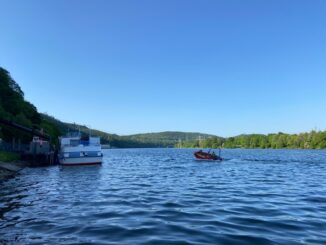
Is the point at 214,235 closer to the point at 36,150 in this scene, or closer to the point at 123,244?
the point at 123,244

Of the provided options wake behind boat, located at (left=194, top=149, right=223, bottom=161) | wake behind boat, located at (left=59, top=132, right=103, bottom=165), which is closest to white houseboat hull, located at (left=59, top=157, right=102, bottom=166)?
wake behind boat, located at (left=59, top=132, right=103, bottom=165)

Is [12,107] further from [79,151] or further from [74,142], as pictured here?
[79,151]

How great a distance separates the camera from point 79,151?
62.6 metres

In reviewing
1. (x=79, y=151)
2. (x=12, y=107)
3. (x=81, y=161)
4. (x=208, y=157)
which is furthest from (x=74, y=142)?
(x=12, y=107)

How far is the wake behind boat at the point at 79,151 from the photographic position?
61531 millimetres

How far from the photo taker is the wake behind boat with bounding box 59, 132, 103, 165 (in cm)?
6153

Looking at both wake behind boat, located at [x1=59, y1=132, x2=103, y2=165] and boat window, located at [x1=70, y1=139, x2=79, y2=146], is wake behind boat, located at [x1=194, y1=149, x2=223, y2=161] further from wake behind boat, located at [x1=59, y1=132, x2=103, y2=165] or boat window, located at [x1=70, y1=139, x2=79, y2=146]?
boat window, located at [x1=70, y1=139, x2=79, y2=146]

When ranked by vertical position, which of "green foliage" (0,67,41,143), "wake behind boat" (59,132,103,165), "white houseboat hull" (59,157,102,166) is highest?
"green foliage" (0,67,41,143)

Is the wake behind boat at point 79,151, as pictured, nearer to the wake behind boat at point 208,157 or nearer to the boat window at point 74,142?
the boat window at point 74,142

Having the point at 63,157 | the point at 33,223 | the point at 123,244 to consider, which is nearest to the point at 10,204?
the point at 33,223

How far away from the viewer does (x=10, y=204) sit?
20.3 meters

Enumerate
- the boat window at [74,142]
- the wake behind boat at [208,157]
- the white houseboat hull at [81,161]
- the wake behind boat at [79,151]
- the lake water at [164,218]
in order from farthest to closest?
1. the wake behind boat at [208,157]
2. the boat window at [74,142]
3. the wake behind boat at [79,151]
4. the white houseboat hull at [81,161]
5. the lake water at [164,218]

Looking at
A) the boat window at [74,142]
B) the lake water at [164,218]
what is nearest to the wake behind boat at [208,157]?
the boat window at [74,142]

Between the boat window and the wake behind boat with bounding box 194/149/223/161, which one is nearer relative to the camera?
the boat window
